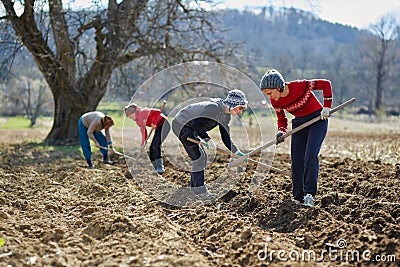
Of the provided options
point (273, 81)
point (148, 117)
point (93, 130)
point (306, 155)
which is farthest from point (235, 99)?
point (93, 130)

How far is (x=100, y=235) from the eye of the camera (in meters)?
4.21

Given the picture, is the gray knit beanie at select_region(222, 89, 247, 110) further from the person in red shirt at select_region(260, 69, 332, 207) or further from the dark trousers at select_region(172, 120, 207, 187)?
the dark trousers at select_region(172, 120, 207, 187)

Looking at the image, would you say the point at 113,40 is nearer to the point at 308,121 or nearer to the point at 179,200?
the point at 179,200

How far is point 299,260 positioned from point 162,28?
10.3 meters

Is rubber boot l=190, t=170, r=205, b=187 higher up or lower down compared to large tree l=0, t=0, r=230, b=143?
lower down

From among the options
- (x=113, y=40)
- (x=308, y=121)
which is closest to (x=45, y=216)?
(x=308, y=121)

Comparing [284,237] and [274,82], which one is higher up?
[274,82]

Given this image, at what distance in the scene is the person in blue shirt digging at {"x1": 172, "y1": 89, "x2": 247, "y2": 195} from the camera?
17.7ft

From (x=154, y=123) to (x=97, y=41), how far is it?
5.76 metres

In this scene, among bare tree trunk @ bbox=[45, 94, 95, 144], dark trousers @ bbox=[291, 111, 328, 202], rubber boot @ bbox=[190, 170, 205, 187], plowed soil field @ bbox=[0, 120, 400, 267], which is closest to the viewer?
plowed soil field @ bbox=[0, 120, 400, 267]

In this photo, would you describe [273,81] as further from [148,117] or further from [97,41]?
[97,41]

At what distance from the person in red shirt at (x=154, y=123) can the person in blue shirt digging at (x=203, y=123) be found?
74.8 inches

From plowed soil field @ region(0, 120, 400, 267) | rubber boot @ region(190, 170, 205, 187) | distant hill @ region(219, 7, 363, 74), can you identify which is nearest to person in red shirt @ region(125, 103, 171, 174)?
plowed soil field @ region(0, 120, 400, 267)

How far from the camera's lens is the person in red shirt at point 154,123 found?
8.02 meters
